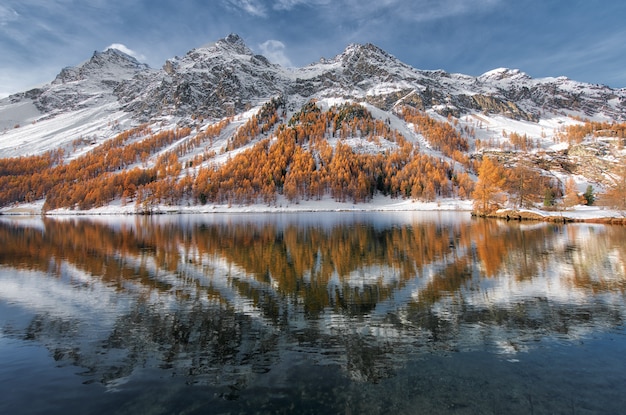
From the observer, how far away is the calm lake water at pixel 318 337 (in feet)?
36.5

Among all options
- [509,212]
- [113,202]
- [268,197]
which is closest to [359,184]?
[268,197]

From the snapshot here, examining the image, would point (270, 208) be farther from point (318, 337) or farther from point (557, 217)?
Answer: point (318, 337)

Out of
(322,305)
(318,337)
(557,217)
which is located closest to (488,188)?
(557,217)

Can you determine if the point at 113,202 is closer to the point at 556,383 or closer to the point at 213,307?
the point at 213,307

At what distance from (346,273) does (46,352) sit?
2077 cm

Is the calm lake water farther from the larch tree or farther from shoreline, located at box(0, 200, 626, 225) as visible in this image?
shoreline, located at box(0, 200, 626, 225)

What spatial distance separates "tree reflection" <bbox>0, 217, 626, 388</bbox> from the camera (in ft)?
47.4

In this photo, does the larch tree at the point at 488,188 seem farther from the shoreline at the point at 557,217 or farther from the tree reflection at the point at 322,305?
the tree reflection at the point at 322,305

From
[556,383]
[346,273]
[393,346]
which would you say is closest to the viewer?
[556,383]

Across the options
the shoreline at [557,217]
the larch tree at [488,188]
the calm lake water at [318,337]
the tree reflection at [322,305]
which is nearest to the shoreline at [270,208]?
the larch tree at [488,188]

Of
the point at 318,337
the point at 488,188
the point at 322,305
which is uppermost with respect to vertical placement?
the point at 488,188

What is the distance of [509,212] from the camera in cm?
9256

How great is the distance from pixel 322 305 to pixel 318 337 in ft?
15.4

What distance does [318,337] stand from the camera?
1605 centimetres
